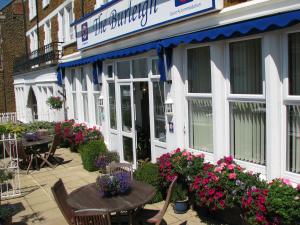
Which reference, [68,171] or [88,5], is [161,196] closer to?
[68,171]

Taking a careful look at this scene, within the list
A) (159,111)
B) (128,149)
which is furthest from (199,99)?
(128,149)

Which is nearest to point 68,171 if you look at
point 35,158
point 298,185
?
point 35,158

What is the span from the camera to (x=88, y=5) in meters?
11.0

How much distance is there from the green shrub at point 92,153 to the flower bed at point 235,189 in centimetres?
332

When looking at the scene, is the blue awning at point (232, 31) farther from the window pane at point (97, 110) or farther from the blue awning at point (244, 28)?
the window pane at point (97, 110)

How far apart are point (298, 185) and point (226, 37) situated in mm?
2196

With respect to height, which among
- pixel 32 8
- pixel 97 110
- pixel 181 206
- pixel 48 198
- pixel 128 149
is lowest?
pixel 48 198

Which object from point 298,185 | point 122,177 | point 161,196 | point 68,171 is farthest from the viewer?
point 68,171

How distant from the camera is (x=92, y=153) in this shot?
923 centimetres

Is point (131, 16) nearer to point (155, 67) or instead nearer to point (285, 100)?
point (155, 67)

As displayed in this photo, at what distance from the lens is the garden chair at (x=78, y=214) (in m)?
4.14

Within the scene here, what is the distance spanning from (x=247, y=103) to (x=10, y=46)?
23986 millimetres

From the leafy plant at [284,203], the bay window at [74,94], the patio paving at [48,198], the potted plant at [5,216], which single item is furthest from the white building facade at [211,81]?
the bay window at [74,94]

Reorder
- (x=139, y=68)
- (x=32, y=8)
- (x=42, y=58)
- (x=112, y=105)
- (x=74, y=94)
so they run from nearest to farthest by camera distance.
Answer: (x=139, y=68) < (x=112, y=105) < (x=74, y=94) < (x=42, y=58) < (x=32, y=8)
